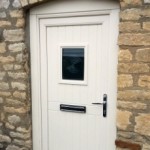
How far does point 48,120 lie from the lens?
3.75 meters

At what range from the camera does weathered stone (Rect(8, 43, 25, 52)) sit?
3543 mm

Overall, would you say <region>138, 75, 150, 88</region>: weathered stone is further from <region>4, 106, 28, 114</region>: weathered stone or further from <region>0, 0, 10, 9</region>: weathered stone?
<region>0, 0, 10, 9</region>: weathered stone

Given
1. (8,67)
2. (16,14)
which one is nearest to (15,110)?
(8,67)

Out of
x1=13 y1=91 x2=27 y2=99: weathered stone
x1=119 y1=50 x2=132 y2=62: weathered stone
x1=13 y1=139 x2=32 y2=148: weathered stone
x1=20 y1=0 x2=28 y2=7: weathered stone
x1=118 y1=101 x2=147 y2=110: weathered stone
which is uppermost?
x1=20 y1=0 x2=28 y2=7: weathered stone

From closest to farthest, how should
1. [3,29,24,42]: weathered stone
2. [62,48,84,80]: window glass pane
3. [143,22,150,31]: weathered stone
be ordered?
[143,22,150,31]: weathered stone → [62,48,84,80]: window glass pane → [3,29,24,42]: weathered stone

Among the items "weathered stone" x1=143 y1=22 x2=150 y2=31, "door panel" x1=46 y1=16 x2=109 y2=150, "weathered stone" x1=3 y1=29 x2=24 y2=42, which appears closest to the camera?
"weathered stone" x1=143 y1=22 x2=150 y2=31

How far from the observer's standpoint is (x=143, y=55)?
9.48 ft

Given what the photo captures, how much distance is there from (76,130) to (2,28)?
5.55ft

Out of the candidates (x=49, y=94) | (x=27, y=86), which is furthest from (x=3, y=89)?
(x=49, y=94)

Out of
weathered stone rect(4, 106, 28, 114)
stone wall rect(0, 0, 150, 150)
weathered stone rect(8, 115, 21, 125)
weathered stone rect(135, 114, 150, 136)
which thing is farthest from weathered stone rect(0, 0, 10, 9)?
weathered stone rect(135, 114, 150, 136)

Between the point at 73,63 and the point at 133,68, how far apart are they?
0.85 metres

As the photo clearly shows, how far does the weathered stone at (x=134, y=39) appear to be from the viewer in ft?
9.37

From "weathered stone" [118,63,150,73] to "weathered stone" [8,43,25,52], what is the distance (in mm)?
1329

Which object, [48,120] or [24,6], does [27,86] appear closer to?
[48,120]
